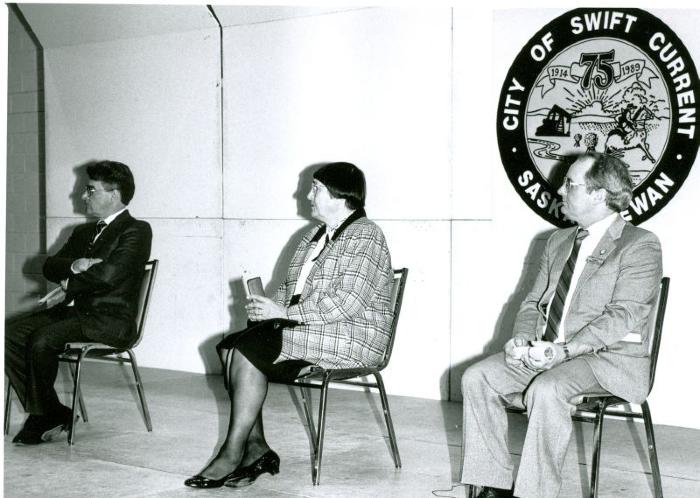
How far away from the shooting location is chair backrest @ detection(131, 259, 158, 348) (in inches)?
167

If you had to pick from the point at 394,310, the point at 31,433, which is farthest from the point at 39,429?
the point at 394,310

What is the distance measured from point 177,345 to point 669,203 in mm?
3470

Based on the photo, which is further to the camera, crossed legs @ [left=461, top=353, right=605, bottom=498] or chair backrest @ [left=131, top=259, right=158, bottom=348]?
chair backrest @ [left=131, top=259, right=158, bottom=348]

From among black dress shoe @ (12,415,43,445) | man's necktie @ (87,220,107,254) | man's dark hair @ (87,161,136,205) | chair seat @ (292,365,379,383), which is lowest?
black dress shoe @ (12,415,43,445)

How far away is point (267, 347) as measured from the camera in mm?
3375

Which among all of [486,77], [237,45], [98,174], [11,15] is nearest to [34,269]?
[11,15]

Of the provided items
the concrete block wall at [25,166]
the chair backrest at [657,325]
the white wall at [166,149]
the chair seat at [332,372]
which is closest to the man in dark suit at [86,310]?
the chair seat at [332,372]

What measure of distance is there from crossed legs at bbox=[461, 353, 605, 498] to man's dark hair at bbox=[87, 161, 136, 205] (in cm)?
214

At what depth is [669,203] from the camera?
4.46 meters

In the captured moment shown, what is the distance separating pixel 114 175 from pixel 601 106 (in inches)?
97.2

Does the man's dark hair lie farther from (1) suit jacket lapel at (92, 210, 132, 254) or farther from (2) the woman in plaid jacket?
(2) the woman in plaid jacket

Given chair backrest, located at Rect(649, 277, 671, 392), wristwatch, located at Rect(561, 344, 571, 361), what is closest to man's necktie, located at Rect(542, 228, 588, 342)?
wristwatch, located at Rect(561, 344, 571, 361)

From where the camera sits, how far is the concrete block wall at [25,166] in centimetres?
713

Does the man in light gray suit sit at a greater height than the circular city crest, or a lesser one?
lesser
